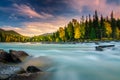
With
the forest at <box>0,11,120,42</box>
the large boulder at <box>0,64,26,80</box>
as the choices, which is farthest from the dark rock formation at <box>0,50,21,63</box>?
the forest at <box>0,11,120,42</box>

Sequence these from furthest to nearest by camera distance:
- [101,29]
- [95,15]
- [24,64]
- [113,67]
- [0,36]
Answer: [0,36] < [95,15] < [101,29] < [24,64] < [113,67]

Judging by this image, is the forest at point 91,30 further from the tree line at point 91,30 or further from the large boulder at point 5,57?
the large boulder at point 5,57

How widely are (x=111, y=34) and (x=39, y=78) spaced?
7693cm

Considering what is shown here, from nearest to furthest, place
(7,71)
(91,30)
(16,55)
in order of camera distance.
Result: 1. (7,71)
2. (16,55)
3. (91,30)

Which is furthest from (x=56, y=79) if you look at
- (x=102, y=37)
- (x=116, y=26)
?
(x=116, y=26)

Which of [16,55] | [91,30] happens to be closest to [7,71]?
[16,55]

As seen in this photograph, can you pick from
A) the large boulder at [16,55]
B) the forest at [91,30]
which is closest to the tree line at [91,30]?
the forest at [91,30]

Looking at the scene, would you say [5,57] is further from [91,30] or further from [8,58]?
[91,30]

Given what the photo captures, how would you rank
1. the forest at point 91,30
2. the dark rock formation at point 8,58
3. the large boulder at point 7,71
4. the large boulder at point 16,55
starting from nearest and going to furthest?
the large boulder at point 7,71
the dark rock formation at point 8,58
the large boulder at point 16,55
the forest at point 91,30

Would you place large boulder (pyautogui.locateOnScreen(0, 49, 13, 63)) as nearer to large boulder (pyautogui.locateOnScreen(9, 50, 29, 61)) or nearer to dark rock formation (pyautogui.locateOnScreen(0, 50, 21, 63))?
dark rock formation (pyautogui.locateOnScreen(0, 50, 21, 63))

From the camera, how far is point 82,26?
85750 millimetres

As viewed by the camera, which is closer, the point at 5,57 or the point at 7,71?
the point at 7,71

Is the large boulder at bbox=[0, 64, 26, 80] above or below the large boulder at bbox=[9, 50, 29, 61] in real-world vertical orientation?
below

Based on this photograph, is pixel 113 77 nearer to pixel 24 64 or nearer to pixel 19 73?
pixel 19 73
